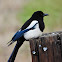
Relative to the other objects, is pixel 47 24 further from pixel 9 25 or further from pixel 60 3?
pixel 60 3

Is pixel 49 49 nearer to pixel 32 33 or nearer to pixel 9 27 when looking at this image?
pixel 32 33

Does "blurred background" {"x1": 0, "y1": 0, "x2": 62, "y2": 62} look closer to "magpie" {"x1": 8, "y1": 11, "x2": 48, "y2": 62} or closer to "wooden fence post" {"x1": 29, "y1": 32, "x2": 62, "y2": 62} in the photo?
"magpie" {"x1": 8, "y1": 11, "x2": 48, "y2": 62}

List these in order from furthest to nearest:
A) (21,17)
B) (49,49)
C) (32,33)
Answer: (21,17), (32,33), (49,49)

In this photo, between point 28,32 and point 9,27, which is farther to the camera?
point 9,27

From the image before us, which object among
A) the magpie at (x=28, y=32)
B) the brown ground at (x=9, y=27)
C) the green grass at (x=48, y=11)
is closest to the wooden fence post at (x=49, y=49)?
the magpie at (x=28, y=32)

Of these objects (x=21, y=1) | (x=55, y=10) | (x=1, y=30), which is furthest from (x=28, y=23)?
(x=21, y=1)

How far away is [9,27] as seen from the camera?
9344mm

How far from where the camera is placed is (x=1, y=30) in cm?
916

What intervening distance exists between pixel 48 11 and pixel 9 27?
1.83 metres

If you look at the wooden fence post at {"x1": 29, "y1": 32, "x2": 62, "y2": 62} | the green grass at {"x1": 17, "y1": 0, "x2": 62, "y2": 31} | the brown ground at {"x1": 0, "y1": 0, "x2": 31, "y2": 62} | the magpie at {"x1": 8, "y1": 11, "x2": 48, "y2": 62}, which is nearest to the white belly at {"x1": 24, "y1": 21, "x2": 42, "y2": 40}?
the magpie at {"x1": 8, "y1": 11, "x2": 48, "y2": 62}

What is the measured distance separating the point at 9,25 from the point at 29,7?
1.67 meters

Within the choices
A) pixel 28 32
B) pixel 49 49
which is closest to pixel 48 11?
pixel 28 32

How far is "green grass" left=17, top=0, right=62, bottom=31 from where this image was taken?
9484mm

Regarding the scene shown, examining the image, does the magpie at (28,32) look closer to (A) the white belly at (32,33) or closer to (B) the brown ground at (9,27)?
(A) the white belly at (32,33)
